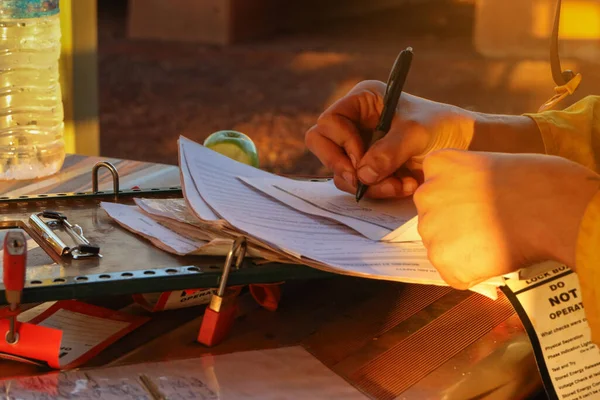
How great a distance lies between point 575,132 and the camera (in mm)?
1050

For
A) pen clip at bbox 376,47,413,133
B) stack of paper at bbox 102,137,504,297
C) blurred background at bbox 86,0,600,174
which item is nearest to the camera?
stack of paper at bbox 102,137,504,297

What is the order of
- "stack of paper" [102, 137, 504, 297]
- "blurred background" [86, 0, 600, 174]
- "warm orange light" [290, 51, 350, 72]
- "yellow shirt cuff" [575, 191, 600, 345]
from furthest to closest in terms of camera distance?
1. "warm orange light" [290, 51, 350, 72]
2. "blurred background" [86, 0, 600, 174]
3. "stack of paper" [102, 137, 504, 297]
4. "yellow shirt cuff" [575, 191, 600, 345]

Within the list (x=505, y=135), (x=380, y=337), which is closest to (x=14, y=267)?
(x=380, y=337)

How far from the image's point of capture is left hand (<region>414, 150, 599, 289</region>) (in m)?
0.71

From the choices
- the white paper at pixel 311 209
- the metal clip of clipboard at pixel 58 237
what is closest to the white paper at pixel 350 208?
the white paper at pixel 311 209

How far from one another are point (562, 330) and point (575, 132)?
36cm

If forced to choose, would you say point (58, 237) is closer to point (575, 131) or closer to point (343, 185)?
point (343, 185)

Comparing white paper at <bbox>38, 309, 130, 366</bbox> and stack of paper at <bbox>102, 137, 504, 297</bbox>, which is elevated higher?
stack of paper at <bbox>102, 137, 504, 297</bbox>

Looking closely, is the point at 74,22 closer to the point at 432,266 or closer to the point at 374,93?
the point at 374,93

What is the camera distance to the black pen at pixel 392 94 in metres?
0.99

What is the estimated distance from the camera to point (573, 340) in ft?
2.49

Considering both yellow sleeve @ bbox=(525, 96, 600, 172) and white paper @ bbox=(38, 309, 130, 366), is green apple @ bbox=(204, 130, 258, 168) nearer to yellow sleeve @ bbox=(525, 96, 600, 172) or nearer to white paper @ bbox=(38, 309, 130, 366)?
Answer: yellow sleeve @ bbox=(525, 96, 600, 172)

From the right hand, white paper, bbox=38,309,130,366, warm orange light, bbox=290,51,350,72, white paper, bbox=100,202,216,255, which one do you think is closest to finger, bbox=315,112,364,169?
the right hand

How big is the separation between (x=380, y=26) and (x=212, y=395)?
23.0 ft
